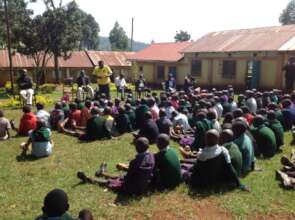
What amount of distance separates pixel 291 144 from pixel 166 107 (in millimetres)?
4135

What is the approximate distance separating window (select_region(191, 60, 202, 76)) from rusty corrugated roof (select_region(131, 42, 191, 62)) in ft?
9.17

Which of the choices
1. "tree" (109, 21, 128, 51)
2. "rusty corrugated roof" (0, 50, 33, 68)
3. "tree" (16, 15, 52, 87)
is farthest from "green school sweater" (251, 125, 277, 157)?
"tree" (109, 21, 128, 51)

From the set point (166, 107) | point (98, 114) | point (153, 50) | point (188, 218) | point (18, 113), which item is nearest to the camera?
point (188, 218)

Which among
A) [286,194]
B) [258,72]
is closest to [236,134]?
[286,194]

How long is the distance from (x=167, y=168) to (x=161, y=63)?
96.3ft

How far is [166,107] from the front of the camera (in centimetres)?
1317

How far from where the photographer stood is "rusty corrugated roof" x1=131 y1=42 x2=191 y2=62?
35.7 metres

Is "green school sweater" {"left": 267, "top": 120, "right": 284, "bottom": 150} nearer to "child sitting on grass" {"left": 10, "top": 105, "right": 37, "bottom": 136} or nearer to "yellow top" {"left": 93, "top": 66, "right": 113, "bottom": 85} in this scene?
"child sitting on grass" {"left": 10, "top": 105, "right": 37, "bottom": 136}

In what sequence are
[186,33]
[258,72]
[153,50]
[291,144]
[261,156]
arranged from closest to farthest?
[261,156], [291,144], [258,72], [153,50], [186,33]

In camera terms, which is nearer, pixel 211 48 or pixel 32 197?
pixel 32 197

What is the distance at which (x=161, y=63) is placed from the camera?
119 ft

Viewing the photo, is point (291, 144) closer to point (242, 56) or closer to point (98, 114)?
point (98, 114)

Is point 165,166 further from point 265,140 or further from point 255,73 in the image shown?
point 255,73

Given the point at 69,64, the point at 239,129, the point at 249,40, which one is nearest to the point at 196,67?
the point at 249,40
